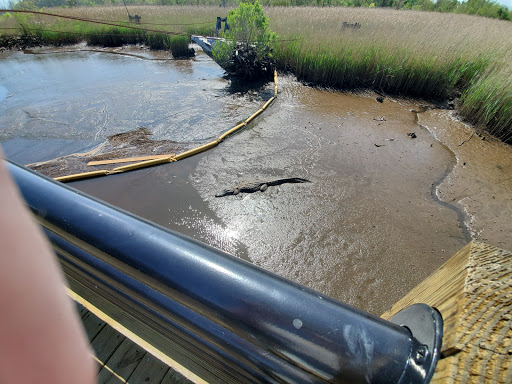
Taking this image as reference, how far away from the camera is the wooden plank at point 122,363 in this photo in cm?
128

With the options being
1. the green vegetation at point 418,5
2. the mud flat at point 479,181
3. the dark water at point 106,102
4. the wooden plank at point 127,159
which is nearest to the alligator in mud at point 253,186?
the wooden plank at point 127,159

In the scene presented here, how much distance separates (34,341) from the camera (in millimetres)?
240

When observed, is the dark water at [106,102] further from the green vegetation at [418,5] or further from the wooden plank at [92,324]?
the green vegetation at [418,5]

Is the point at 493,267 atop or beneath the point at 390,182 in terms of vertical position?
atop

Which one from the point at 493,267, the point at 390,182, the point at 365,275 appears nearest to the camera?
the point at 493,267

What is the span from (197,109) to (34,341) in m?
7.04

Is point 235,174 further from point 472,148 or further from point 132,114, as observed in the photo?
point 472,148

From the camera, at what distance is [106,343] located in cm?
140

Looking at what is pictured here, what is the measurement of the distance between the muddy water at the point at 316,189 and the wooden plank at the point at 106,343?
1.93m

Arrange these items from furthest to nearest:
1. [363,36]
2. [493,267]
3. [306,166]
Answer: [363,36], [306,166], [493,267]

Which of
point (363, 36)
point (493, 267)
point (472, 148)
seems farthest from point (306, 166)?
point (363, 36)

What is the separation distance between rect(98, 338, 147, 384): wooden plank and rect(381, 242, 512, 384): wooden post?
4.39 feet

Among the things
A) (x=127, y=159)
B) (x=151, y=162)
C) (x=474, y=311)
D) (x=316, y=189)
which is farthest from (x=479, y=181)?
(x=127, y=159)

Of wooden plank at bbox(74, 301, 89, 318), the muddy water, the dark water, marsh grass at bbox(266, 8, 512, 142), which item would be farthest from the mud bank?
wooden plank at bbox(74, 301, 89, 318)
